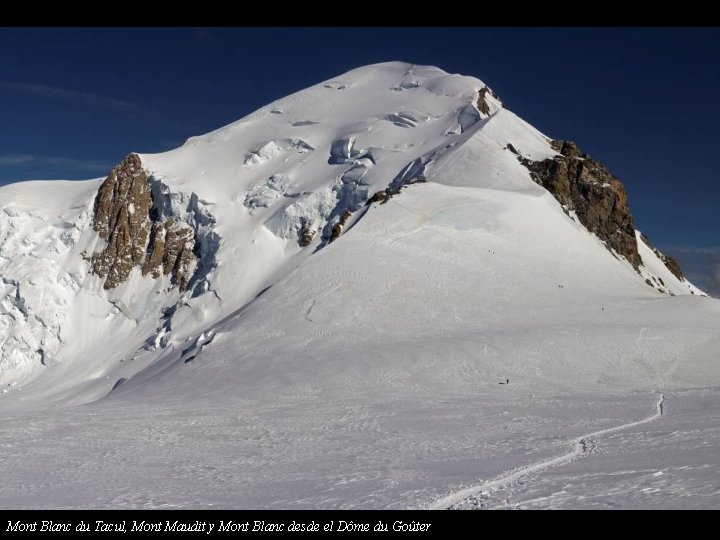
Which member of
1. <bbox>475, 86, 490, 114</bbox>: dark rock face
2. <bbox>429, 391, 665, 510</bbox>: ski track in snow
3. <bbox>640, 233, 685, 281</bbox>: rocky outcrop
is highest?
<bbox>475, 86, 490, 114</bbox>: dark rock face

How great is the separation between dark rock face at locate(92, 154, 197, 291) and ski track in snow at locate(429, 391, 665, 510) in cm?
5729

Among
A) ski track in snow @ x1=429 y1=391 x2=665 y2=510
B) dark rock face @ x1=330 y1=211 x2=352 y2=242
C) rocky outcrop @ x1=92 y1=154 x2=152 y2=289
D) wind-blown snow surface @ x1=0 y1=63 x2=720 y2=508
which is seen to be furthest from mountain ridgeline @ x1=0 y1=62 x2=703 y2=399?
ski track in snow @ x1=429 y1=391 x2=665 y2=510

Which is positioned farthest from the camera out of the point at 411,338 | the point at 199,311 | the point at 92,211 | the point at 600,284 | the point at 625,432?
the point at 92,211

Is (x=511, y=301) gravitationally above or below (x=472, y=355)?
above

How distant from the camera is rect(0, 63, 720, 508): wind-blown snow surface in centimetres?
1473

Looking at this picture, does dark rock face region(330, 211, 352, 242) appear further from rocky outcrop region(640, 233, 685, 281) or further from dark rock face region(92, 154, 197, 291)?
rocky outcrop region(640, 233, 685, 281)

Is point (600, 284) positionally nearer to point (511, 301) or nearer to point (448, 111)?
point (511, 301)

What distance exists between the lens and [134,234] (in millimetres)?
74750

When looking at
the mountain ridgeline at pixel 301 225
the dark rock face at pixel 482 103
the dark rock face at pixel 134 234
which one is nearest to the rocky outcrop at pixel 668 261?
the mountain ridgeline at pixel 301 225

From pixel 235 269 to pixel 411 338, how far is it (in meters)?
32.2

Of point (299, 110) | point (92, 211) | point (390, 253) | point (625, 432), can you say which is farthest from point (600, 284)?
point (92, 211)

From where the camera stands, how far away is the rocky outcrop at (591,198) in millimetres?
62969

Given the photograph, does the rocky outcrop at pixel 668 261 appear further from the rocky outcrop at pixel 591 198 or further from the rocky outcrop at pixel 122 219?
the rocky outcrop at pixel 122 219
